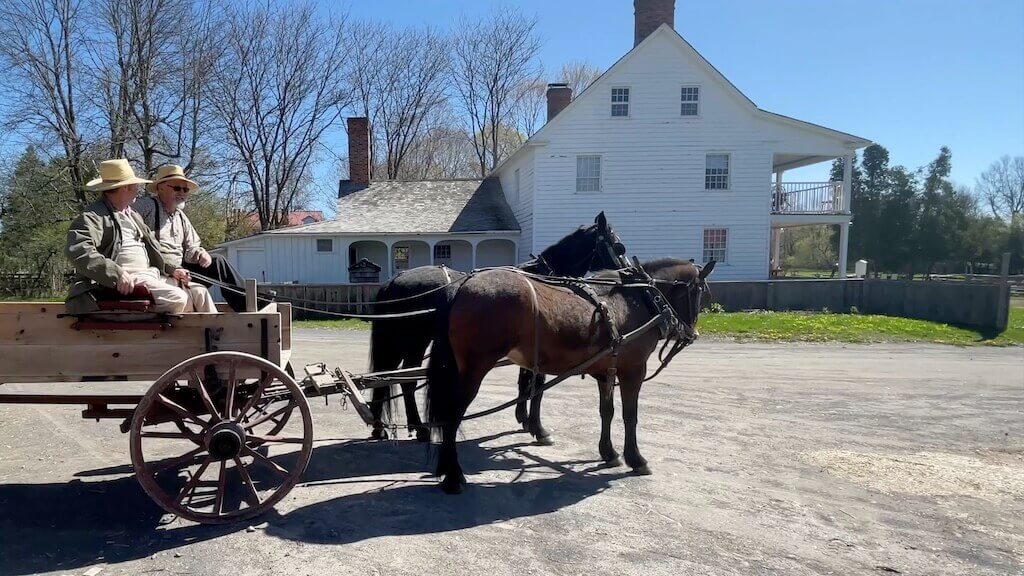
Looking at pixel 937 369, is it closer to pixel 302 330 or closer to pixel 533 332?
pixel 533 332

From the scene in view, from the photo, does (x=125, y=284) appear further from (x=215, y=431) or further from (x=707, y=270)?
(x=707, y=270)

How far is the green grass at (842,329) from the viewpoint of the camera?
14344 mm

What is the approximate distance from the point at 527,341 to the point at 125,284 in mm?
2896

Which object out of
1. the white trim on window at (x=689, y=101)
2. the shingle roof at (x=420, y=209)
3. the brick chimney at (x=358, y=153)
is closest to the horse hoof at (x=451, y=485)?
the shingle roof at (x=420, y=209)

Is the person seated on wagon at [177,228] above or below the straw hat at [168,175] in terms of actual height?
below

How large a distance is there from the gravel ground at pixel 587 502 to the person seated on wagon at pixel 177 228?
6.02ft

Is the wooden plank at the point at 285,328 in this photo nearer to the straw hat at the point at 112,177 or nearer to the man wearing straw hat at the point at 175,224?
the man wearing straw hat at the point at 175,224

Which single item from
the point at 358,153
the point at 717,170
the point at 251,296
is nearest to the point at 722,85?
the point at 717,170

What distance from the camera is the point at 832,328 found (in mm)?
15406

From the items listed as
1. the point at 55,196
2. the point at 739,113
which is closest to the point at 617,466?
the point at 739,113

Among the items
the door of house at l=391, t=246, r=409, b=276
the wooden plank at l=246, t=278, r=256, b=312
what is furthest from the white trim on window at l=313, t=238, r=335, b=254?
the wooden plank at l=246, t=278, r=256, b=312

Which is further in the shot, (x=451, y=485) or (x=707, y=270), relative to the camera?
(x=707, y=270)

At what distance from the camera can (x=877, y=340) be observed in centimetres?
1430

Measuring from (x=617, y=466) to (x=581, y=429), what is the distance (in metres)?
1.25
